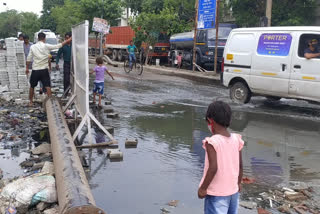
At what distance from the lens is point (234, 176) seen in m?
2.93

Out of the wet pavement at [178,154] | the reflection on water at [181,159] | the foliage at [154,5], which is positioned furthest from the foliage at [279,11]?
the reflection on water at [181,159]

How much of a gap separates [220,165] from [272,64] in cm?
763

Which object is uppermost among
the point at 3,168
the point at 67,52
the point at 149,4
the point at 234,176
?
the point at 149,4

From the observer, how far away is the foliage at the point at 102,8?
3881 cm

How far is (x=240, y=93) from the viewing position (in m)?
11.0

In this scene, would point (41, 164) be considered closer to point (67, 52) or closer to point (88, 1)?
point (67, 52)

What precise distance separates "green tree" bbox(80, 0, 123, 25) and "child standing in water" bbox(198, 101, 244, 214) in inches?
1481

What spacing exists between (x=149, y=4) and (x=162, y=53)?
335 inches

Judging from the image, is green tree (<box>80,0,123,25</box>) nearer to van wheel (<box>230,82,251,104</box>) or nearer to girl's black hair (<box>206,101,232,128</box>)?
van wheel (<box>230,82,251,104</box>)

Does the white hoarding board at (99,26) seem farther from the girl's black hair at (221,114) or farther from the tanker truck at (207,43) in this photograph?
the girl's black hair at (221,114)

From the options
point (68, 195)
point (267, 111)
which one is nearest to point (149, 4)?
point (267, 111)

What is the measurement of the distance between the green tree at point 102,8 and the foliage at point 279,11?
63.3 feet

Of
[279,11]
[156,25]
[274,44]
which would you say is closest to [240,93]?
[274,44]

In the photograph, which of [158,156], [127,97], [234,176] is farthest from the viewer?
[127,97]
